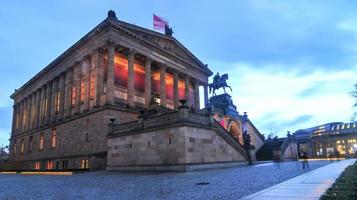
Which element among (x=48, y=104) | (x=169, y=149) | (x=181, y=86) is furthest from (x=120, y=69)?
(x=169, y=149)

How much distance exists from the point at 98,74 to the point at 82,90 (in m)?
6.25

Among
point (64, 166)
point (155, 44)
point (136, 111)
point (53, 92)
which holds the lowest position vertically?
point (64, 166)

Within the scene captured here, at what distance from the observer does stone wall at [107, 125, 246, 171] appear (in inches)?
935

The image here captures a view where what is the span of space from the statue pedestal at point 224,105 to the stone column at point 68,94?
76.9 feet

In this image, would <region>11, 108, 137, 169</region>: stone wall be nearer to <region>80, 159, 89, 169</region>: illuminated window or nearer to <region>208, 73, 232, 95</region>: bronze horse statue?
<region>80, 159, 89, 169</region>: illuminated window

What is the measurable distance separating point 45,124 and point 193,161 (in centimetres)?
3930

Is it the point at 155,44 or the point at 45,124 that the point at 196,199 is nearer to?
the point at 155,44

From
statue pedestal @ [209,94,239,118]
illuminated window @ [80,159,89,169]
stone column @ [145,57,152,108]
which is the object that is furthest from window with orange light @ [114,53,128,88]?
statue pedestal @ [209,94,239,118]

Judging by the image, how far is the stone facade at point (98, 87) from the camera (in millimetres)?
38625

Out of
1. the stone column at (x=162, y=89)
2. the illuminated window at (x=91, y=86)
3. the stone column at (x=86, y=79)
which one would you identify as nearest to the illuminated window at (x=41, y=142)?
the stone column at (x=86, y=79)

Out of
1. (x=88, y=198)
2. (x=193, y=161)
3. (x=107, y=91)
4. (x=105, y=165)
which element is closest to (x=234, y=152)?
(x=193, y=161)

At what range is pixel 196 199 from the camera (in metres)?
8.75

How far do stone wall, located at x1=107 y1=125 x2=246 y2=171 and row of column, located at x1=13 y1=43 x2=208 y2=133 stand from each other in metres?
10.4

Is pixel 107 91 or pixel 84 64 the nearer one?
pixel 107 91
